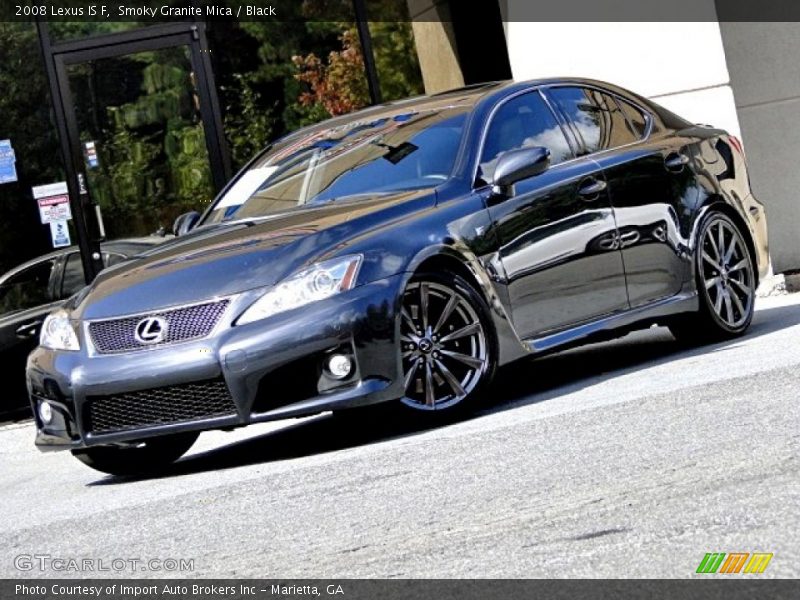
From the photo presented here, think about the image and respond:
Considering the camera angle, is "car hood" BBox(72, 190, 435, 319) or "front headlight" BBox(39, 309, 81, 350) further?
"front headlight" BBox(39, 309, 81, 350)

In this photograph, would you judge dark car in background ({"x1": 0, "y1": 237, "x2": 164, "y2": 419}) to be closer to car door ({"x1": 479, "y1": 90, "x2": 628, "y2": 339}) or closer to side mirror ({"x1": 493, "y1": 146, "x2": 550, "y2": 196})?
car door ({"x1": 479, "y1": 90, "x2": 628, "y2": 339})

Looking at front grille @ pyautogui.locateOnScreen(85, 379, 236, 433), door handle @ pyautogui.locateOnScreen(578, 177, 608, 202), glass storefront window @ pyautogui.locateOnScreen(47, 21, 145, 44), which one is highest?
glass storefront window @ pyautogui.locateOnScreen(47, 21, 145, 44)

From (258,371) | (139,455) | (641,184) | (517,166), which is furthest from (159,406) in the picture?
(641,184)

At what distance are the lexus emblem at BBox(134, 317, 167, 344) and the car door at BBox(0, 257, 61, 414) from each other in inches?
243

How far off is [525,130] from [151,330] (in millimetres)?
2408

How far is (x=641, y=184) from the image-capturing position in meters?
9.43

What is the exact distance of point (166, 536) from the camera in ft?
20.2

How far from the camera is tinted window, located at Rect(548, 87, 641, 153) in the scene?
9.48m

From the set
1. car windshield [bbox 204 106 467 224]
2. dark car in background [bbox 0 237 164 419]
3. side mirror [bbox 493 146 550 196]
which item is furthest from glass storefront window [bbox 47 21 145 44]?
side mirror [bbox 493 146 550 196]

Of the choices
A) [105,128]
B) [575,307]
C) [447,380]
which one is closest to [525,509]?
[447,380]

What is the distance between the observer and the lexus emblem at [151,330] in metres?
7.66
